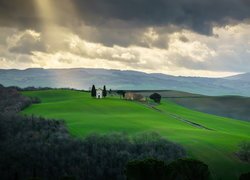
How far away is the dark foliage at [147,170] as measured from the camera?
61156 mm

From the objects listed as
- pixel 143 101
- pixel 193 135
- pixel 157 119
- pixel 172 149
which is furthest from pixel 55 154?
pixel 143 101

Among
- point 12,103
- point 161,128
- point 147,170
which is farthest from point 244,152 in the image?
point 12,103

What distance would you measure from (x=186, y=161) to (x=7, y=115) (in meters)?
68.4

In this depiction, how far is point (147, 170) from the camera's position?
61.3 meters

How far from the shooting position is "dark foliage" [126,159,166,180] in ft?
201

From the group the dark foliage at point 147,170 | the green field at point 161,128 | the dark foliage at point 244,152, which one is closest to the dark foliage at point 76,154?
the green field at point 161,128

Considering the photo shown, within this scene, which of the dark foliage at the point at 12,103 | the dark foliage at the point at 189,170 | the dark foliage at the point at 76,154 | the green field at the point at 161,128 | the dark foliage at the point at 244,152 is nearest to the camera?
the dark foliage at the point at 189,170

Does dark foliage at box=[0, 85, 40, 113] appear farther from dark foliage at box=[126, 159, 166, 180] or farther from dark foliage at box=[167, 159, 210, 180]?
dark foliage at box=[167, 159, 210, 180]

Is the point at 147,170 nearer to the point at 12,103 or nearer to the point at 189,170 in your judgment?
the point at 189,170

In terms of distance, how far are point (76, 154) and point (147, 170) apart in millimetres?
32489

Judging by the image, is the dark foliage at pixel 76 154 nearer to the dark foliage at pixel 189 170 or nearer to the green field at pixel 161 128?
the green field at pixel 161 128

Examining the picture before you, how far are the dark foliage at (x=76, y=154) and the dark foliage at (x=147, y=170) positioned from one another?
24.2 metres

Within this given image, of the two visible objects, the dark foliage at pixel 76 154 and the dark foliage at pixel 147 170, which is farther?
the dark foliage at pixel 76 154

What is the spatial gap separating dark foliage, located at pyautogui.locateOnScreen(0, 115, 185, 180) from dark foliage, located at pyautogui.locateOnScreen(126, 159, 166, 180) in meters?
24.2
